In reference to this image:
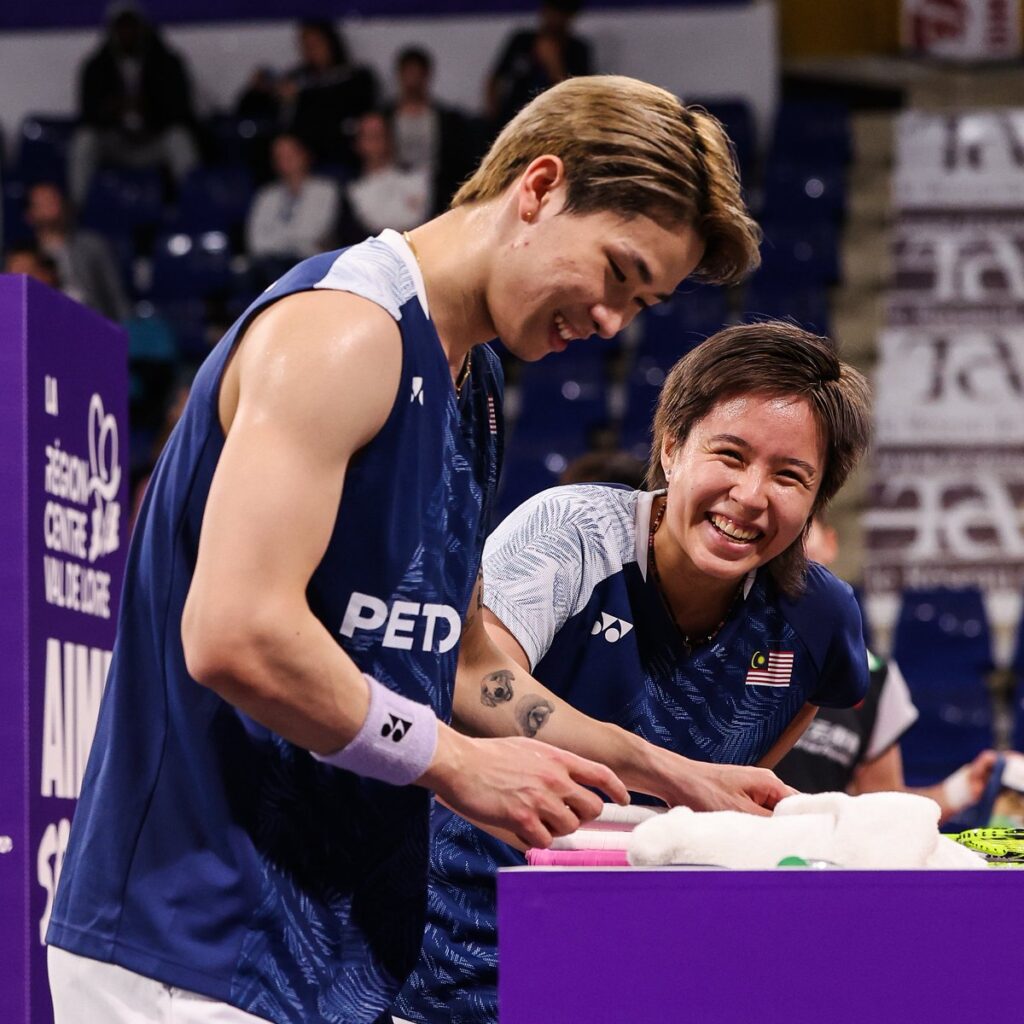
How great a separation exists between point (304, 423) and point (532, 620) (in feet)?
2.55

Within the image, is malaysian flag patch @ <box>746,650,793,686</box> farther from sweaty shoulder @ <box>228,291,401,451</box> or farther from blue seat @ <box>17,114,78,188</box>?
blue seat @ <box>17,114,78,188</box>

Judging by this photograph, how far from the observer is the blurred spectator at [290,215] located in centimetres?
919

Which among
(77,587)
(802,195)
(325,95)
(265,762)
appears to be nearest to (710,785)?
(265,762)

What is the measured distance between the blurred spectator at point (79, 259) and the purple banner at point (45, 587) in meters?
5.98

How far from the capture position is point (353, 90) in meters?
10.0

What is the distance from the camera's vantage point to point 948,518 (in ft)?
26.6

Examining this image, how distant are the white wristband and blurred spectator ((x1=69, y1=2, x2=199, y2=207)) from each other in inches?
361

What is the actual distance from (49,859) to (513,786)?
1.31m

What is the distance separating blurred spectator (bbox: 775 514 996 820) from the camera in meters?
3.70

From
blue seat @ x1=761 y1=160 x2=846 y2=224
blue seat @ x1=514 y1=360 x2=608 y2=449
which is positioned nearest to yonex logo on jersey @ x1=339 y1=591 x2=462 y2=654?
blue seat @ x1=514 y1=360 x2=608 y2=449

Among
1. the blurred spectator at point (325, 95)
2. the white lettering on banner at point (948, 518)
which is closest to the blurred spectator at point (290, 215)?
the blurred spectator at point (325, 95)

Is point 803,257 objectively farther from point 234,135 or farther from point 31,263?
point 31,263

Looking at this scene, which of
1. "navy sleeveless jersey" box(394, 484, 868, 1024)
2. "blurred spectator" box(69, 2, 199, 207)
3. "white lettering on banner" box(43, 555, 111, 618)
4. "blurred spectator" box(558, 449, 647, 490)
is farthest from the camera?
"blurred spectator" box(69, 2, 199, 207)

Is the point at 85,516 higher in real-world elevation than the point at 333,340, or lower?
lower
